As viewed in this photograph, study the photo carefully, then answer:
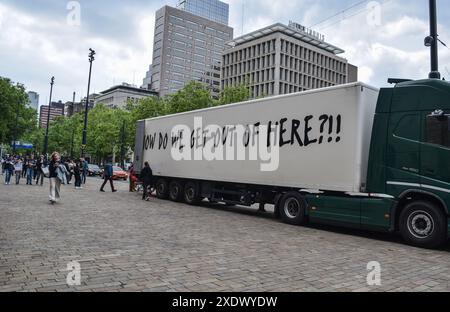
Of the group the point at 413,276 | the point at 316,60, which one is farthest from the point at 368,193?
the point at 316,60

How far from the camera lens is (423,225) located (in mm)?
8570

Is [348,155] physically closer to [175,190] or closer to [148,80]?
[175,190]

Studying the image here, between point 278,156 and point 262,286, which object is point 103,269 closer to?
point 262,286

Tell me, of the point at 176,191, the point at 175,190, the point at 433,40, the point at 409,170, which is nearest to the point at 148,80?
the point at 175,190

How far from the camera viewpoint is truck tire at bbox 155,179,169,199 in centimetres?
1800

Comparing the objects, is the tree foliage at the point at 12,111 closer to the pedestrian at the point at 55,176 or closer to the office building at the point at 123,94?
the pedestrian at the point at 55,176

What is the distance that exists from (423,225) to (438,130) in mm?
2093

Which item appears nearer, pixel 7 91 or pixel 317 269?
pixel 317 269

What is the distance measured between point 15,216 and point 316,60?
4080 inches

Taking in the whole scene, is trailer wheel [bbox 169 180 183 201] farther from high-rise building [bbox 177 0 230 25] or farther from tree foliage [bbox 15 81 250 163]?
high-rise building [bbox 177 0 230 25]

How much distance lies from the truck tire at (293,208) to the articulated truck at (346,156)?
0.03 metres

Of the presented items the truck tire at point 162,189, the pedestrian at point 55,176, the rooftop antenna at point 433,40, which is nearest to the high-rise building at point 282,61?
the truck tire at point 162,189

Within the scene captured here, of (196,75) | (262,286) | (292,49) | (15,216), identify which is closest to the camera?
(262,286)
